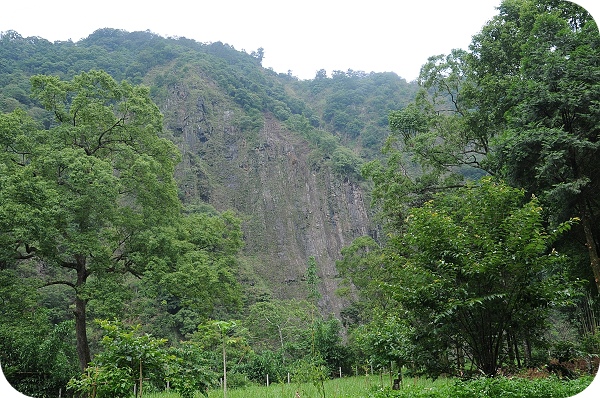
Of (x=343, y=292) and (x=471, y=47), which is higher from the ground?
(x=471, y=47)

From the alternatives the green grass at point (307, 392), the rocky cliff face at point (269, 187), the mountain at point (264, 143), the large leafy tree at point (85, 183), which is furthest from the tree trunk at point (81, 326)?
the rocky cliff face at point (269, 187)

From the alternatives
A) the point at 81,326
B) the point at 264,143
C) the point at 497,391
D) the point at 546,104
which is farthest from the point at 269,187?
the point at 497,391

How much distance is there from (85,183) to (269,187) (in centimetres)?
3649

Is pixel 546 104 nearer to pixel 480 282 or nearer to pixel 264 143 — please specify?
pixel 480 282

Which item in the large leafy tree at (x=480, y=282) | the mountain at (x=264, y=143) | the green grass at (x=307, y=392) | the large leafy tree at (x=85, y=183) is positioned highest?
the mountain at (x=264, y=143)

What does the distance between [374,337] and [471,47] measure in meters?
9.54

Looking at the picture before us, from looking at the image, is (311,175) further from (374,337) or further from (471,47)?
(374,337)

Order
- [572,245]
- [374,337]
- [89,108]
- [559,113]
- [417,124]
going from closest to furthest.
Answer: [374,337] < [559,113] < [572,245] < [89,108] < [417,124]

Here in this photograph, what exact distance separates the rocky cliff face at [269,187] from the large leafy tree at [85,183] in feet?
86.6

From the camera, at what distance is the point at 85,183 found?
10.1 m

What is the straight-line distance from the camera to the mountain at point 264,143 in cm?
4003

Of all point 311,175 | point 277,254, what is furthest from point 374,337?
point 311,175

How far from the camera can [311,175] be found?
1853 inches

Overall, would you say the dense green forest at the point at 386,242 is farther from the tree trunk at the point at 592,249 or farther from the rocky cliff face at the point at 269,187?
the rocky cliff face at the point at 269,187
